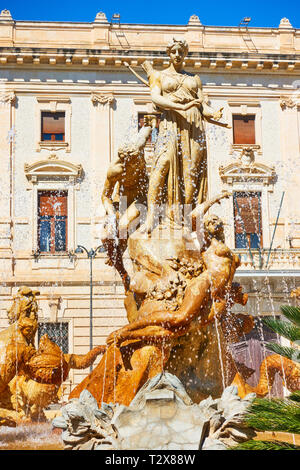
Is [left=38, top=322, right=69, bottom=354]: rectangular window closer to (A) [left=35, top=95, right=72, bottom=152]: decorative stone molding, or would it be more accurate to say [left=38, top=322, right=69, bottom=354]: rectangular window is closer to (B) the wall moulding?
(A) [left=35, top=95, right=72, bottom=152]: decorative stone molding

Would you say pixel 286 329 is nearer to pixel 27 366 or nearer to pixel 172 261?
pixel 172 261

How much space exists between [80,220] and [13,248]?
2.51 m

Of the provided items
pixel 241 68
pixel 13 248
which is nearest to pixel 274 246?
pixel 241 68

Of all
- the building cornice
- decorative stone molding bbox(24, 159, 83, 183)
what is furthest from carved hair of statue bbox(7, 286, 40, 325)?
the building cornice

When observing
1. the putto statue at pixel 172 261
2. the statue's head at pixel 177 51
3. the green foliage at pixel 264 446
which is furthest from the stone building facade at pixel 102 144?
the green foliage at pixel 264 446

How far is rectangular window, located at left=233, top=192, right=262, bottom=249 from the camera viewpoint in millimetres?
27922

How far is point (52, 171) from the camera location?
91.5 ft

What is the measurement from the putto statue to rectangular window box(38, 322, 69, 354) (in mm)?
15799

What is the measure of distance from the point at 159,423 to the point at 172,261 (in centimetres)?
286

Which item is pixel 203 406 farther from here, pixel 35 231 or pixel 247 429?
pixel 35 231

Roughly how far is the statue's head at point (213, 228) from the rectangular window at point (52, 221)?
18.2 meters

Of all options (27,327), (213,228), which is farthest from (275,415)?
(27,327)

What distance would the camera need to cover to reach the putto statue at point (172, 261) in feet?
28.8

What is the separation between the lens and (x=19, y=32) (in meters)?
29.2
